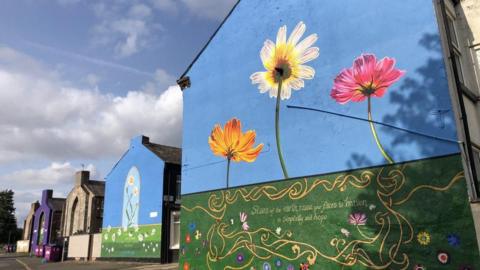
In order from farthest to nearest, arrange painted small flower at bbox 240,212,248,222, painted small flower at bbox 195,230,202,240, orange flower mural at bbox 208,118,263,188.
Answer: painted small flower at bbox 195,230,202,240 < orange flower mural at bbox 208,118,263,188 < painted small flower at bbox 240,212,248,222

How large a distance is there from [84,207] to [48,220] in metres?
16.0

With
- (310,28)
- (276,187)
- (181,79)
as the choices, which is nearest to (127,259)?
(181,79)

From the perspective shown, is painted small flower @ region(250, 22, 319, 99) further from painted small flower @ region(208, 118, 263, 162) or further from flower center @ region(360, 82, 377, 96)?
flower center @ region(360, 82, 377, 96)

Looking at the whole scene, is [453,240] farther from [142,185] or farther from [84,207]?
[84,207]

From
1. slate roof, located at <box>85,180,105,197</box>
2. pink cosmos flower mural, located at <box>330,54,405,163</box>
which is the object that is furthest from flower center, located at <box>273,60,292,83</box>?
slate roof, located at <box>85,180,105,197</box>

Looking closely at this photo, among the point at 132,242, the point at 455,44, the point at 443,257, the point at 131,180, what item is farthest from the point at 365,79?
the point at 131,180

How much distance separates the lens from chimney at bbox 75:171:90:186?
4294 cm

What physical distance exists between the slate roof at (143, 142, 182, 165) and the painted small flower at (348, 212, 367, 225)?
16.5 metres

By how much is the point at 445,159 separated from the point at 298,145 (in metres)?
3.73

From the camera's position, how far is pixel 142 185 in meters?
25.4

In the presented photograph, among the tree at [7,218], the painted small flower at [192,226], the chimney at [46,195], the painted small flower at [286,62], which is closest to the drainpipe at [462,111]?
the painted small flower at [286,62]

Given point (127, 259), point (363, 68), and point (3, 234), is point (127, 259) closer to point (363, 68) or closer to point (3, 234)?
point (363, 68)

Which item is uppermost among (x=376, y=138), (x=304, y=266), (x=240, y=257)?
(x=376, y=138)

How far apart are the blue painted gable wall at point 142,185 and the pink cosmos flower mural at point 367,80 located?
15.8 m
